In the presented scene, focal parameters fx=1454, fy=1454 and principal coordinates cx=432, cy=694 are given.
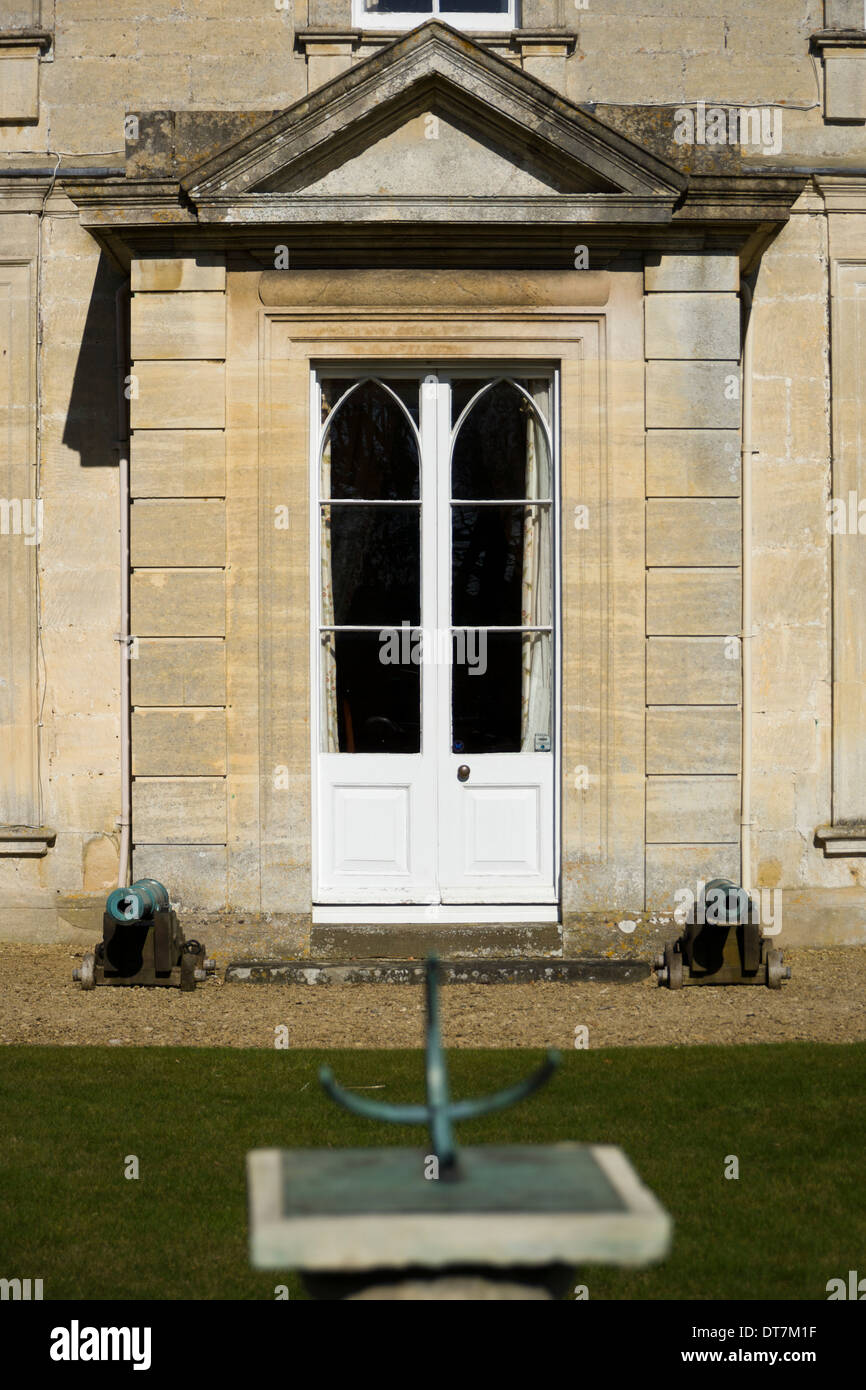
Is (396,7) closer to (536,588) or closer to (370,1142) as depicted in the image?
(536,588)

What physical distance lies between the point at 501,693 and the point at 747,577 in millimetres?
1850

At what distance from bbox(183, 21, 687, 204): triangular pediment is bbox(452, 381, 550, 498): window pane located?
1053 mm

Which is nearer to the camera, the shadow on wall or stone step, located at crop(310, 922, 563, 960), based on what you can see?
stone step, located at crop(310, 922, 563, 960)

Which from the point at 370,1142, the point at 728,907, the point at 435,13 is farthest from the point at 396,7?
the point at 370,1142

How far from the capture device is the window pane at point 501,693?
774 centimetres

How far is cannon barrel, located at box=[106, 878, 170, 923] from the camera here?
6.99 m

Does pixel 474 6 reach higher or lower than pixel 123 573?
higher

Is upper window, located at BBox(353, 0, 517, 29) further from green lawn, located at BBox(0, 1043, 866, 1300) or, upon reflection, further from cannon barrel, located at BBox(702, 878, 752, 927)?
green lawn, located at BBox(0, 1043, 866, 1300)

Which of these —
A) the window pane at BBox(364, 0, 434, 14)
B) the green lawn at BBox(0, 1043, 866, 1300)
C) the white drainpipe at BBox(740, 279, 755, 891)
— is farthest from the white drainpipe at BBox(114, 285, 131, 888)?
the white drainpipe at BBox(740, 279, 755, 891)

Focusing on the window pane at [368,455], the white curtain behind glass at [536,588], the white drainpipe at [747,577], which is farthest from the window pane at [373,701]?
the white drainpipe at [747,577]

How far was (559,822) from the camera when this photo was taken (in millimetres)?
7598

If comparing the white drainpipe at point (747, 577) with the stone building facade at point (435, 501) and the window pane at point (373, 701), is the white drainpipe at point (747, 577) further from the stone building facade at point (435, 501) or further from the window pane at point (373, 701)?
the window pane at point (373, 701)

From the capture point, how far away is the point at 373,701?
7738mm
